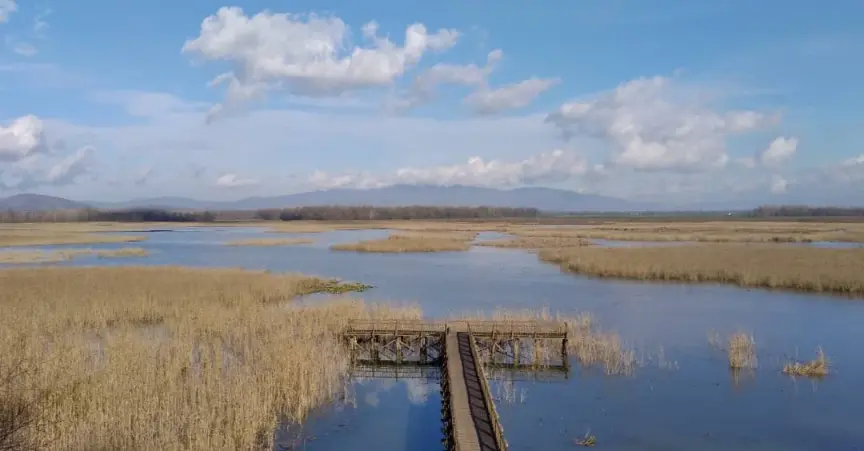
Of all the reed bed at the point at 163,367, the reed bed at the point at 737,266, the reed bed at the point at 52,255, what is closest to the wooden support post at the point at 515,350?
the reed bed at the point at 163,367

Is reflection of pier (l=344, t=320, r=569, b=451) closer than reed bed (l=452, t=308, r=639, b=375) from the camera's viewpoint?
No

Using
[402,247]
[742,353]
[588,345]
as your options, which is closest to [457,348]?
[588,345]

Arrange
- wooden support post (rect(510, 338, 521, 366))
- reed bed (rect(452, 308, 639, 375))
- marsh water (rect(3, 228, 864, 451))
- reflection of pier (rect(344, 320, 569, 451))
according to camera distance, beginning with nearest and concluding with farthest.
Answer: marsh water (rect(3, 228, 864, 451)) < reed bed (rect(452, 308, 639, 375)) < reflection of pier (rect(344, 320, 569, 451)) < wooden support post (rect(510, 338, 521, 366))

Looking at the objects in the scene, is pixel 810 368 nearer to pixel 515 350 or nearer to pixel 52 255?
pixel 515 350

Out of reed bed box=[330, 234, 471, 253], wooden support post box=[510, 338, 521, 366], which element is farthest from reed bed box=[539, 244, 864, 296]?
wooden support post box=[510, 338, 521, 366]

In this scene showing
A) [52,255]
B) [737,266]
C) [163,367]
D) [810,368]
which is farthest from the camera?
[52,255]

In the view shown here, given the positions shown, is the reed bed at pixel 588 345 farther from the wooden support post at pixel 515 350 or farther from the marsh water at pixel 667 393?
the wooden support post at pixel 515 350

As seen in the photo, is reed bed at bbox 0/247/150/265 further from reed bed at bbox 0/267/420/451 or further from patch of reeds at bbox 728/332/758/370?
patch of reeds at bbox 728/332/758/370
